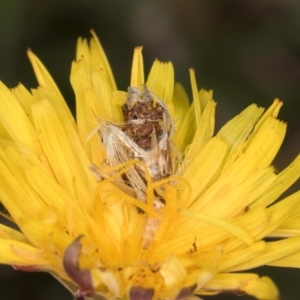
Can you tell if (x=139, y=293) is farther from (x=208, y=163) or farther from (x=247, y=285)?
(x=208, y=163)

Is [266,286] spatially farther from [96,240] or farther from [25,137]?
[25,137]

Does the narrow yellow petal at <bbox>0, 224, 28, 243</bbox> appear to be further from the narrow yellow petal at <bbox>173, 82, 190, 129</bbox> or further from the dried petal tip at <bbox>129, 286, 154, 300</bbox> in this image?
the narrow yellow petal at <bbox>173, 82, 190, 129</bbox>

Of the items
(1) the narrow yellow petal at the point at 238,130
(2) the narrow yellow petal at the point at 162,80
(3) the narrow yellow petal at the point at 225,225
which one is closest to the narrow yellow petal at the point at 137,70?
(2) the narrow yellow petal at the point at 162,80

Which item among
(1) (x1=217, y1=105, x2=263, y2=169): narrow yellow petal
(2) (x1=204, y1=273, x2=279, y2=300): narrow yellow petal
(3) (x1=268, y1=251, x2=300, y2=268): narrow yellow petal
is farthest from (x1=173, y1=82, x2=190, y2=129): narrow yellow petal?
(2) (x1=204, y1=273, x2=279, y2=300): narrow yellow petal

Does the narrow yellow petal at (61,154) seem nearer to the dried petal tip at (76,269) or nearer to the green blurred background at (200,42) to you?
the dried petal tip at (76,269)

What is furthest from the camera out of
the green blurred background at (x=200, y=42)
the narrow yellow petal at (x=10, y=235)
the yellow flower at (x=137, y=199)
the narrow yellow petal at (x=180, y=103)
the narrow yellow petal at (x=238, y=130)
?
the green blurred background at (x=200, y=42)

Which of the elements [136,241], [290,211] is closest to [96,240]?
[136,241]

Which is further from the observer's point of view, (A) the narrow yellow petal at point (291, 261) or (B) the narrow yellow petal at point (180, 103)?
(B) the narrow yellow petal at point (180, 103)
